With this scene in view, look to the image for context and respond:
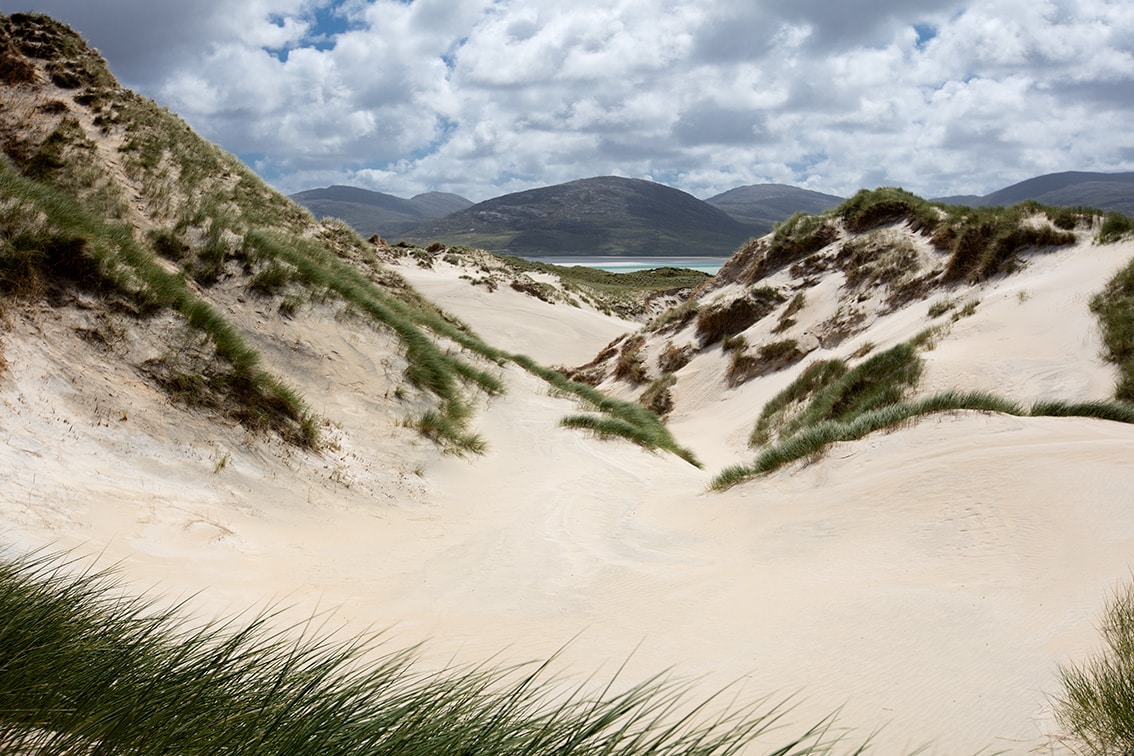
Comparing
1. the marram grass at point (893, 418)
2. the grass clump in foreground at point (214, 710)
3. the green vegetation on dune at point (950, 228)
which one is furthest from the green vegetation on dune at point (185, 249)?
the green vegetation on dune at point (950, 228)

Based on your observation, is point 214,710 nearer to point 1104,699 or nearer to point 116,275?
point 1104,699

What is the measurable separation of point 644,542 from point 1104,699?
4.18m

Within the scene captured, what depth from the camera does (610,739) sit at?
6.35ft

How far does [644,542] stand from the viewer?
651cm

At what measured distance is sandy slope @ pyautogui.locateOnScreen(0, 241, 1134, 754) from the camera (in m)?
3.62

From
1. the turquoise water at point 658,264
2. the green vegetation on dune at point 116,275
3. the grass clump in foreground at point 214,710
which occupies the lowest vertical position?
the grass clump in foreground at point 214,710

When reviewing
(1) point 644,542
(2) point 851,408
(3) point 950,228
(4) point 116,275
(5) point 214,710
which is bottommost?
(1) point 644,542

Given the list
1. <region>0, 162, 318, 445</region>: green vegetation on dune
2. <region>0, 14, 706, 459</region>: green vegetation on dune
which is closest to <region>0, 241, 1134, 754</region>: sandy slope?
<region>0, 162, 318, 445</region>: green vegetation on dune

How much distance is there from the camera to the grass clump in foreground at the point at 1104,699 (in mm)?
2395

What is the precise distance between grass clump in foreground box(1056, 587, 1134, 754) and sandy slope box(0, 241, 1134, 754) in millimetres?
145

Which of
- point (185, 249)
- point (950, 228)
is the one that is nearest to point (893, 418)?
point (185, 249)

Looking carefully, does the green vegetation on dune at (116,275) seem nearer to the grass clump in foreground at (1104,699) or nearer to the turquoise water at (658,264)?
the grass clump in foreground at (1104,699)

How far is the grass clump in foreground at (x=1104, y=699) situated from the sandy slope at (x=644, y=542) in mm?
145

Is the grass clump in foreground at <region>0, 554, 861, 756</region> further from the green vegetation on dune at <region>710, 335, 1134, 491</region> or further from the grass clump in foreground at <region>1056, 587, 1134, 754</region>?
the green vegetation on dune at <region>710, 335, 1134, 491</region>
